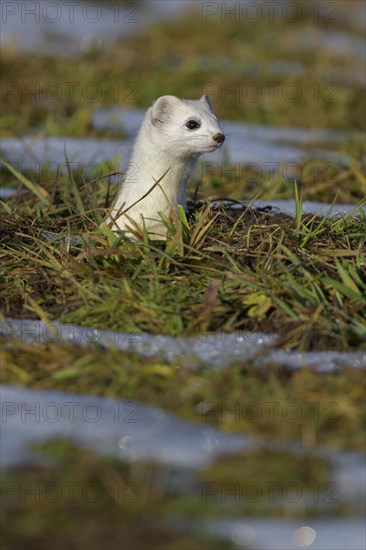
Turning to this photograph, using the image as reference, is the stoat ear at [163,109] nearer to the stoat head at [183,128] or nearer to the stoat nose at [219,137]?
the stoat head at [183,128]

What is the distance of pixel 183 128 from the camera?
4.55 metres

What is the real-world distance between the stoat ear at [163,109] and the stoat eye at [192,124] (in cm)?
11

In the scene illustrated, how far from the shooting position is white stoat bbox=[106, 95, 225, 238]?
455 cm

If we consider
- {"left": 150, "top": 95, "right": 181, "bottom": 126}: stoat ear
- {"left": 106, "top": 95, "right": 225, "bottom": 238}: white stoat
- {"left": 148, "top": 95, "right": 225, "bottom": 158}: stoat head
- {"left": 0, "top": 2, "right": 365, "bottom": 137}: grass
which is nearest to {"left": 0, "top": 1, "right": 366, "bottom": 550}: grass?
{"left": 106, "top": 95, "right": 225, "bottom": 238}: white stoat

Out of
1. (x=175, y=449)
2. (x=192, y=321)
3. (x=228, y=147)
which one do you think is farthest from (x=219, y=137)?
(x=228, y=147)

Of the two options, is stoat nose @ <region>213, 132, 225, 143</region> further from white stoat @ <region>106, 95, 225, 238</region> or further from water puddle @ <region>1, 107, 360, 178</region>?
water puddle @ <region>1, 107, 360, 178</region>

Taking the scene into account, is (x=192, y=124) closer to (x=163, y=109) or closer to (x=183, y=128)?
(x=183, y=128)

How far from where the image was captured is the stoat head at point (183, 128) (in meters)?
4.52

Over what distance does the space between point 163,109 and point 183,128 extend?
15 centimetres

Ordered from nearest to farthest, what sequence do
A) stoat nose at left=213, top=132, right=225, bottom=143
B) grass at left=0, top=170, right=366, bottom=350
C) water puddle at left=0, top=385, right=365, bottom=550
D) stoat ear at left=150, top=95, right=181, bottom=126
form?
water puddle at left=0, top=385, right=365, bottom=550 → grass at left=0, top=170, right=366, bottom=350 → stoat nose at left=213, top=132, right=225, bottom=143 → stoat ear at left=150, top=95, right=181, bottom=126

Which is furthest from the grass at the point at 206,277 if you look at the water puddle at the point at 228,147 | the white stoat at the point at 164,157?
the water puddle at the point at 228,147

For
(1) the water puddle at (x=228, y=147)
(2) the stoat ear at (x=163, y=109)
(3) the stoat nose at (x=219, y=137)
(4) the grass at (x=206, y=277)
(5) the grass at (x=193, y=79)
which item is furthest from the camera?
(5) the grass at (x=193, y=79)

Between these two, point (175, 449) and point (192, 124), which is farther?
point (192, 124)

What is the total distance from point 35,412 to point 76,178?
2900 millimetres
